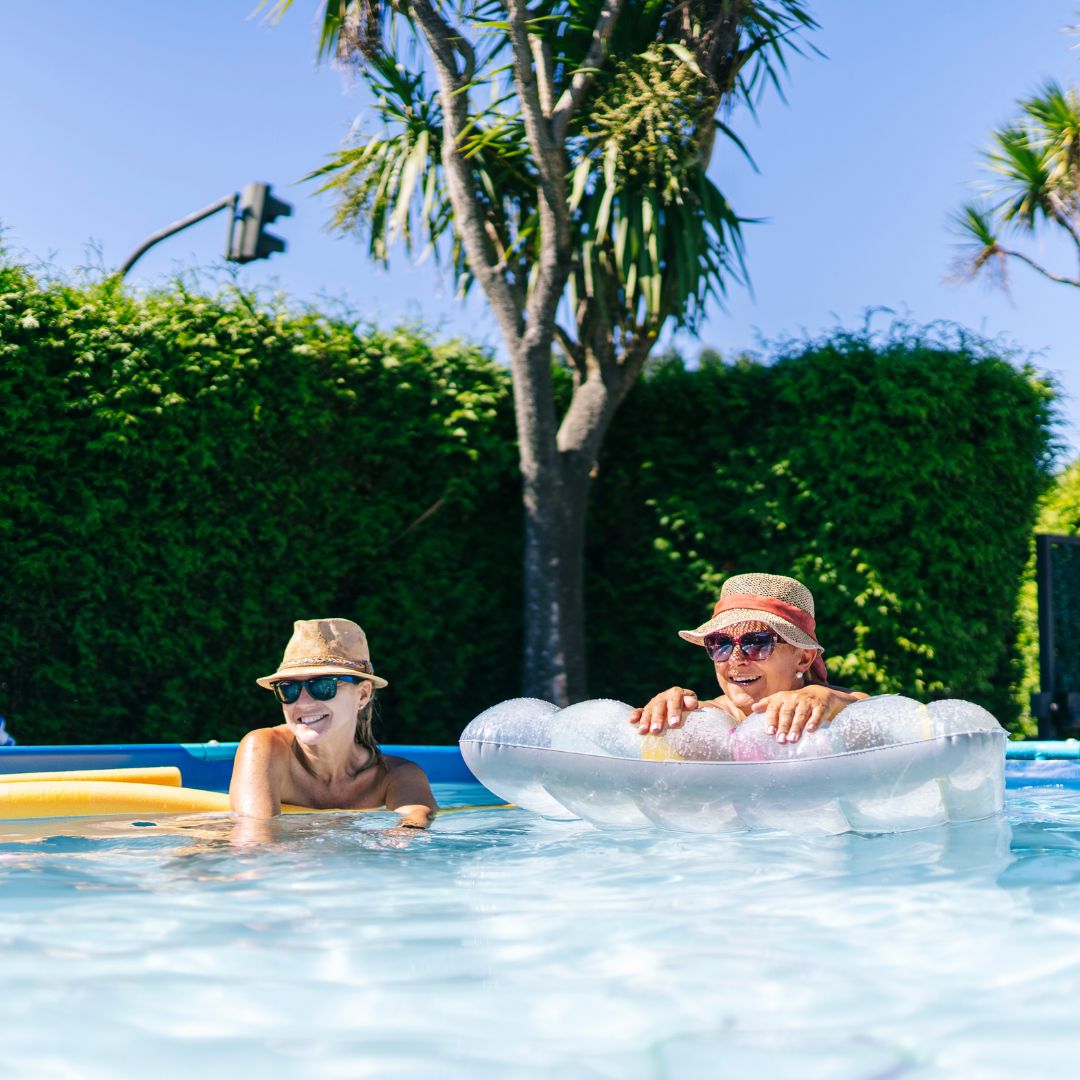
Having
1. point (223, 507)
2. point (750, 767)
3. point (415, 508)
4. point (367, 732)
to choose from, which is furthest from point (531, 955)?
point (415, 508)

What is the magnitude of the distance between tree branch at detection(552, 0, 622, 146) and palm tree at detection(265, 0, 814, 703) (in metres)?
0.01

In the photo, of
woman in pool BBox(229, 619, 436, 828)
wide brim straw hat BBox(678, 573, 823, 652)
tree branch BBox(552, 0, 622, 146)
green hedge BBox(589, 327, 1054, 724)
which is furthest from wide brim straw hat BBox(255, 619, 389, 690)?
green hedge BBox(589, 327, 1054, 724)

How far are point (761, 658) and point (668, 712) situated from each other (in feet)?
1.12

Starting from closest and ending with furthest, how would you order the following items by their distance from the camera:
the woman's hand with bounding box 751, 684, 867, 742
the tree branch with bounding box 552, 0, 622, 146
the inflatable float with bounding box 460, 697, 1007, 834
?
the inflatable float with bounding box 460, 697, 1007, 834, the woman's hand with bounding box 751, 684, 867, 742, the tree branch with bounding box 552, 0, 622, 146

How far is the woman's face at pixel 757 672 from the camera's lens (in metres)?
3.93

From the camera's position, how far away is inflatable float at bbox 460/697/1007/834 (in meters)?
3.52

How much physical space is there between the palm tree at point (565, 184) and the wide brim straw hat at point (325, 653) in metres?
4.35

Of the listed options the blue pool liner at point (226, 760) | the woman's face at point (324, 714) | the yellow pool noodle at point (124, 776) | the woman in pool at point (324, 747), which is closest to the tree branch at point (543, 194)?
the blue pool liner at point (226, 760)

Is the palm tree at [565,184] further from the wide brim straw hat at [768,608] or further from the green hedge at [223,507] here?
the wide brim straw hat at [768,608]

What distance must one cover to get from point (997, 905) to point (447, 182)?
6.31 metres

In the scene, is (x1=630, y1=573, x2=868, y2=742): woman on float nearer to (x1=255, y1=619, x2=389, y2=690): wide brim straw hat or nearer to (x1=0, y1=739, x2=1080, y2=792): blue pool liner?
(x1=255, y1=619, x2=389, y2=690): wide brim straw hat

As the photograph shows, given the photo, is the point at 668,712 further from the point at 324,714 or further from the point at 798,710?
the point at 324,714

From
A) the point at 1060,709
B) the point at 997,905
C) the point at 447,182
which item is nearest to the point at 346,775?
the point at 997,905

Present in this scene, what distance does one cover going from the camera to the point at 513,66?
7.94 metres
